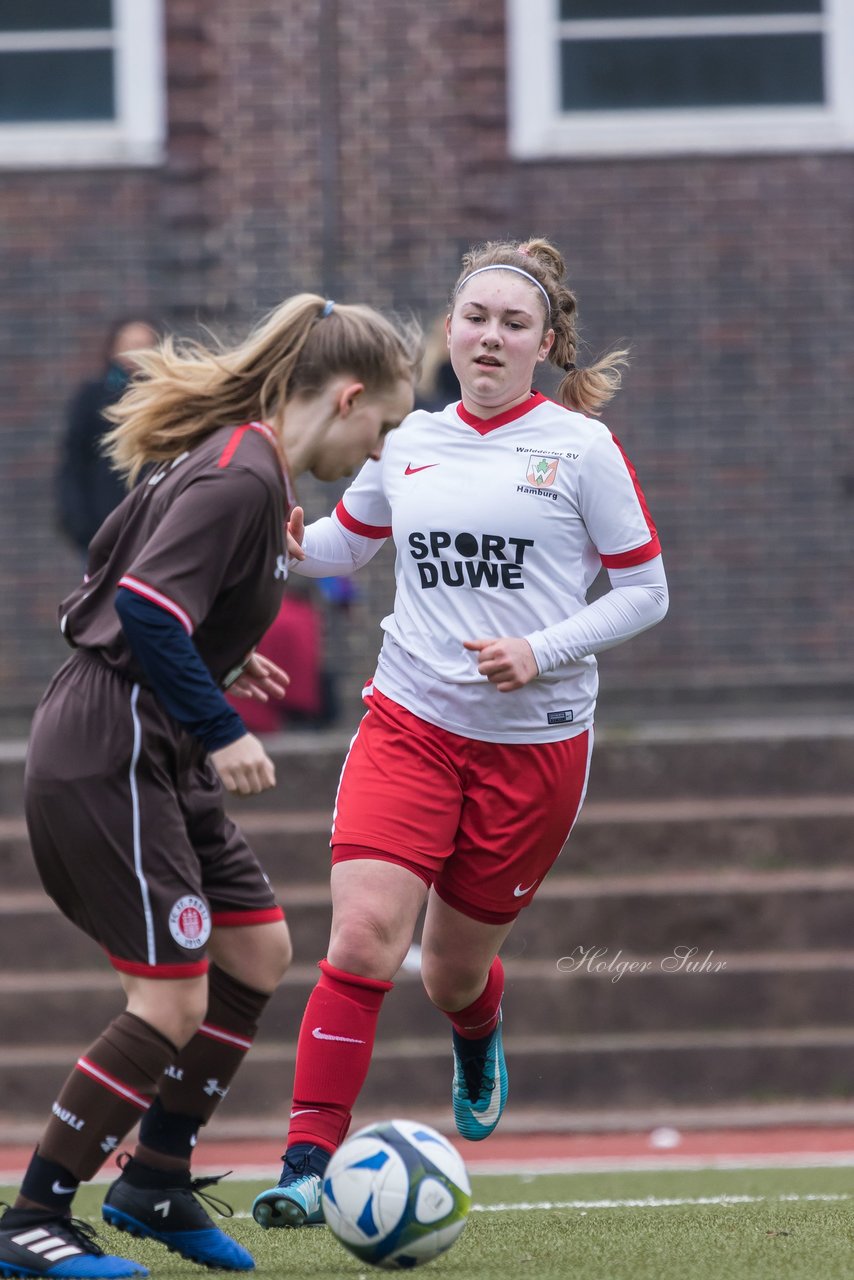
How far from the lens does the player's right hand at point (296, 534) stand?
14.6 ft

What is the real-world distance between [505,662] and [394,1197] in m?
1.17

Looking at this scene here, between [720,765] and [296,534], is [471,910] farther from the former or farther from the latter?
[720,765]

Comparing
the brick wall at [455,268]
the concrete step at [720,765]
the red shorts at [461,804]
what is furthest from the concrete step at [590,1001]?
the red shorts at [461,804]

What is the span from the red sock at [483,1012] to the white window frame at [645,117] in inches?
237

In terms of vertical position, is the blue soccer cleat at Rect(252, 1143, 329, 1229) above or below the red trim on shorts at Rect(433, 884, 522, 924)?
below

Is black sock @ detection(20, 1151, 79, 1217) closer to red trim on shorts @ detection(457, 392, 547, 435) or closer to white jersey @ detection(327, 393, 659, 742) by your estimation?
white jersey @ detection(327, 393, 659, 742)

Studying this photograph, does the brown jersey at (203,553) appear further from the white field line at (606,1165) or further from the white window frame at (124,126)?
the white window frame at (124,126)

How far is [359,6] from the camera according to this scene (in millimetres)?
9852

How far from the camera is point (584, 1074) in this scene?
7.46 meters

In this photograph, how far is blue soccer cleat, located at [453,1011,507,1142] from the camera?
16.8 feet

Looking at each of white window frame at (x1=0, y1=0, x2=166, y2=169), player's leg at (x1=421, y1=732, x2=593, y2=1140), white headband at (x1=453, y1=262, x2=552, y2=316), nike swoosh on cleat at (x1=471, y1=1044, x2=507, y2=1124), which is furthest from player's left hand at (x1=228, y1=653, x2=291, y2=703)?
white window frame at (x1=0, y1=0, x2=166, y2=169)

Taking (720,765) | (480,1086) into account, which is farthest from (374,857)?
(720,765)

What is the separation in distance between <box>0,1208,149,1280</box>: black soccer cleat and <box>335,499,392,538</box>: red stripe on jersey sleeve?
6.09 ft

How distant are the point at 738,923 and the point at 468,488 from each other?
3938 millimetres
